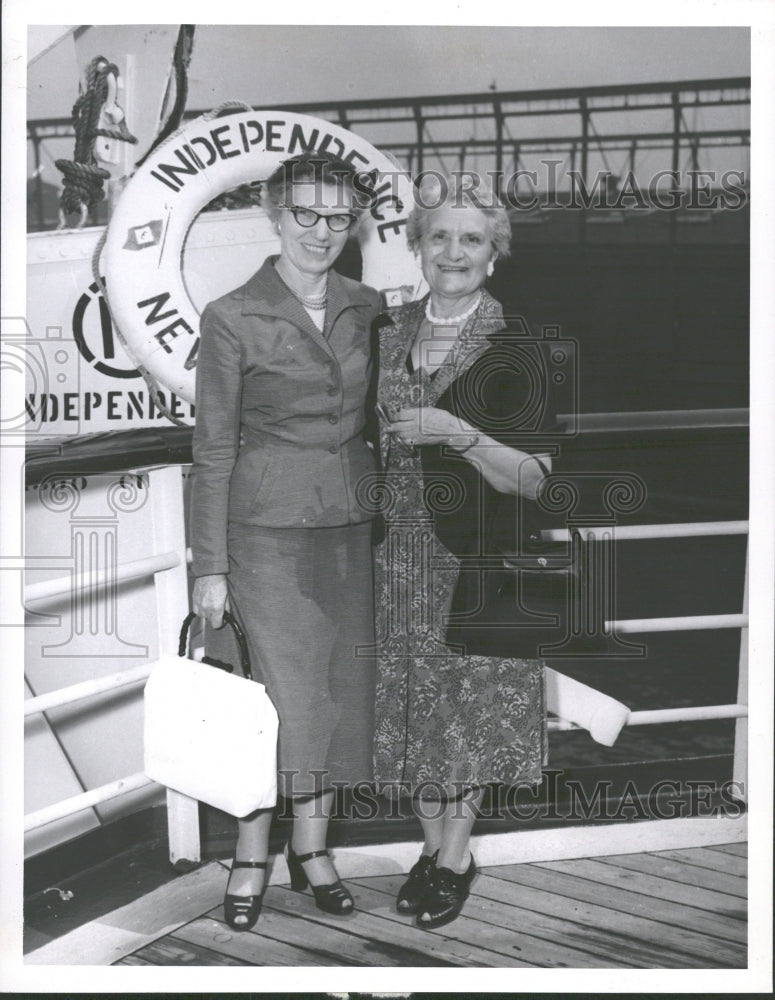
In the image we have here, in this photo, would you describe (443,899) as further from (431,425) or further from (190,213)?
(190,213)

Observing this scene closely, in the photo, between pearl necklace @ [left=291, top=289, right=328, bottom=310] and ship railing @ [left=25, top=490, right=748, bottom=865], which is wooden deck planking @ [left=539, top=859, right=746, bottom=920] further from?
pearl necklace @ [left=291, top=289, right=328, bottom=310]

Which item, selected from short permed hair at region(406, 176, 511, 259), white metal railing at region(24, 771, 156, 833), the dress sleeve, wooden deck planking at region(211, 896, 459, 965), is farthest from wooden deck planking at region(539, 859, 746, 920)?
short permed hair at region(406, 176, 511, 259)

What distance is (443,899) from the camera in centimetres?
214

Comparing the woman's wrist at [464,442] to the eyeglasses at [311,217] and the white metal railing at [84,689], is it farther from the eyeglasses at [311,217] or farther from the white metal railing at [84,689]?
the white metal railing at [84,689]

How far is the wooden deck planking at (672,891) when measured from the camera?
2.15 m

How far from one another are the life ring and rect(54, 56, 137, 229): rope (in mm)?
61

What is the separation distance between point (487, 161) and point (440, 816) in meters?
1.27

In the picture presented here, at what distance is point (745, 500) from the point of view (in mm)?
2191

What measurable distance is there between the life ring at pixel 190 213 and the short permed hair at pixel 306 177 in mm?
68

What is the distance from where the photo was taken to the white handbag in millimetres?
1989

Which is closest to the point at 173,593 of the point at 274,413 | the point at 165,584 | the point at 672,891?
the point at 165,584

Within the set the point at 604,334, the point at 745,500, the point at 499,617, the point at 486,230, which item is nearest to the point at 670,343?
the point at 604,334

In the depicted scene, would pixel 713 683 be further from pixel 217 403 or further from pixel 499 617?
pixel 217 403

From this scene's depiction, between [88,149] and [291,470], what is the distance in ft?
2.43
